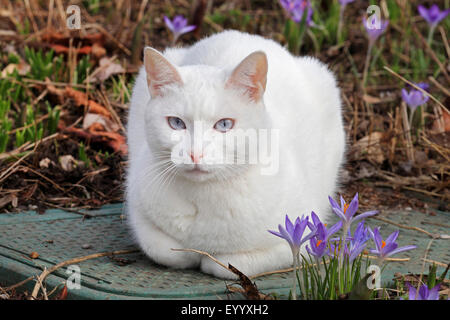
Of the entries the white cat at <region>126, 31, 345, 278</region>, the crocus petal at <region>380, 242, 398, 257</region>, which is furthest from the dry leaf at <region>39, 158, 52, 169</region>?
the crocus petal at <region>380, 242, 398, 257</region>

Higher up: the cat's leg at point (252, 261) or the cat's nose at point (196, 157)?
the cat's nose at point (196, 157)

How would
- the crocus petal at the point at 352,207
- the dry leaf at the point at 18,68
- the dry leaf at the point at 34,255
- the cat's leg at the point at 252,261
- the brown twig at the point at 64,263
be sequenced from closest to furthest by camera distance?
the crocus petal at the point at 352,207, the brown twig at the point at 64,263, the cat's leg at the point at 252,261, the dry leaf at the point at 34,255, the dry leaf at the point at 18,68

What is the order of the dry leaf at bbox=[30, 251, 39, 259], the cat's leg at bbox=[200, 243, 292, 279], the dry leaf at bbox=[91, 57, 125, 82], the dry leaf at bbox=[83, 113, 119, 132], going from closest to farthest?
the cat's leg at bbox=[200, 243, 292, 279], the dry leaf at bbox=[30, 251, 39, 259], the dry leaf at bbox=[83, 113, 119, 132], the dry leaf at bbox=[91, 57, 125, 82]

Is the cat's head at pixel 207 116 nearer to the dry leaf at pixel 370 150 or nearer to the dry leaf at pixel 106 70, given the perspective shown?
the dry leaf at pixel 370 150

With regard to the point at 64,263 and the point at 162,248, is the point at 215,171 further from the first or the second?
the point at 64,263

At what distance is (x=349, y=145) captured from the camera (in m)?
4.25

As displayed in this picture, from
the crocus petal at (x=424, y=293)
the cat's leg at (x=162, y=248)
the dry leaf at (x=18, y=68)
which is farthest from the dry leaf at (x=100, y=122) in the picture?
the crocus petal at (x=424, y=293)

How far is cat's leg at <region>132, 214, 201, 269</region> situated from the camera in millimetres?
2678

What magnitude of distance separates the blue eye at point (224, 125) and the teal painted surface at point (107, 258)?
600 millimetres

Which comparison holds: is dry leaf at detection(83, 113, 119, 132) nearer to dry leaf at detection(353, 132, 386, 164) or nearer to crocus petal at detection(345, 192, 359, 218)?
dry leaf at detection(353, 132, 386, 164)

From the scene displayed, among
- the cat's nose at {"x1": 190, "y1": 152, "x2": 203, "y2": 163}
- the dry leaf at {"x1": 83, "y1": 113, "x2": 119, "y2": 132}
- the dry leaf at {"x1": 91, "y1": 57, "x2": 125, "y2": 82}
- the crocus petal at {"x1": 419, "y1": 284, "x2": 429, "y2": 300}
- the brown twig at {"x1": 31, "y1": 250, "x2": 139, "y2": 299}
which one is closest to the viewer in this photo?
the crocus petal at {"x1": 419, "y1": 284, "x2": 429, "y2": 300}

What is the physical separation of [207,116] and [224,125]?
78mm

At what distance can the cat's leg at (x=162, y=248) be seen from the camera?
2678 mm

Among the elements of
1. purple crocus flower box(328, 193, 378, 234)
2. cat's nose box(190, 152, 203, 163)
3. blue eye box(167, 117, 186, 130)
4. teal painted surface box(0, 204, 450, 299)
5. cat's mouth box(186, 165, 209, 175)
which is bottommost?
teal painted surface box(0, 204, 450, 299)
